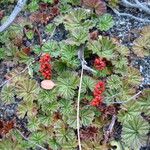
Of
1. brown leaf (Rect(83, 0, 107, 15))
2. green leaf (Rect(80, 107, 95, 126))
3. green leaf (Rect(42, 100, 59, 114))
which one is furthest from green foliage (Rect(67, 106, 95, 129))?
brown leaf (Rect(83, 0, 107, 15))

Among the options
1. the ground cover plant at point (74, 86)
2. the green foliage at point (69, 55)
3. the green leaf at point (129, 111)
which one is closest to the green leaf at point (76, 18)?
the ground cover plant at point (74, 86)

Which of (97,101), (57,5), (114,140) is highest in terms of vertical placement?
(57,5)

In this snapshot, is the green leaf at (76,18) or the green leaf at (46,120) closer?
the green leaf at (46,120)

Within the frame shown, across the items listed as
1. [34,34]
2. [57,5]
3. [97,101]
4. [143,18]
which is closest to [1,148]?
Answer: [97,101]

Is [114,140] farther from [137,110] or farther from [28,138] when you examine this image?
[28,138]

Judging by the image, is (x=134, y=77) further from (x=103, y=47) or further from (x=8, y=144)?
(x=8, y=144)

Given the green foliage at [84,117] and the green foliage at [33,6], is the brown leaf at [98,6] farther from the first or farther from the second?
the green foliage at [84,117]

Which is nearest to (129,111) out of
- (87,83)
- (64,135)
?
(87,83)
